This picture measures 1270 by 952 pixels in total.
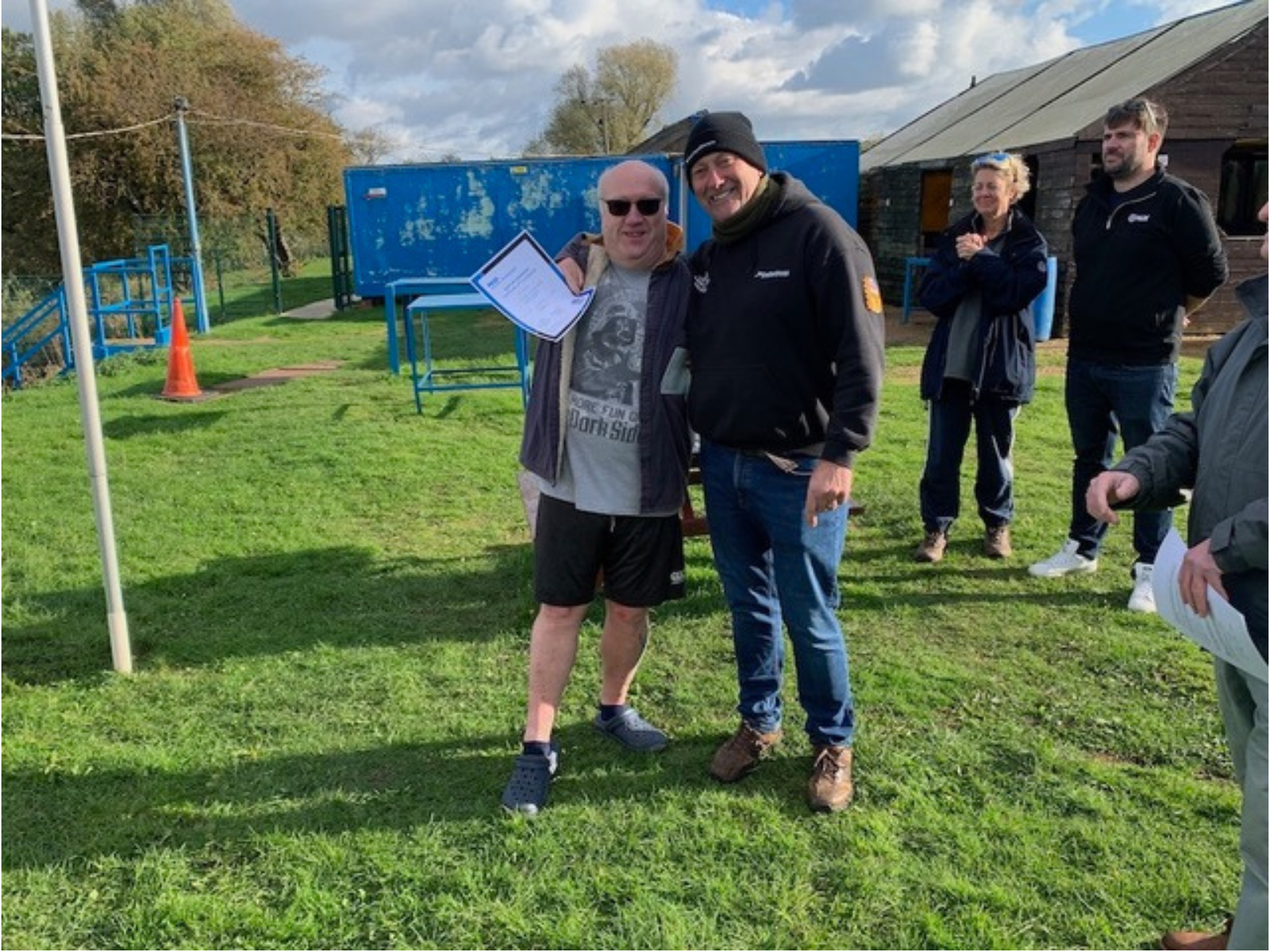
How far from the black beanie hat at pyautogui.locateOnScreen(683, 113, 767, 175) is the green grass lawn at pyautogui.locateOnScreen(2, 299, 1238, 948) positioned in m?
1.86

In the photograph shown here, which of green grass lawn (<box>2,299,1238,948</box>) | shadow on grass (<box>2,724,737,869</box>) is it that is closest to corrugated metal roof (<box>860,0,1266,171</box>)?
green grass lawn (<box>2,299,1238,948</box>)

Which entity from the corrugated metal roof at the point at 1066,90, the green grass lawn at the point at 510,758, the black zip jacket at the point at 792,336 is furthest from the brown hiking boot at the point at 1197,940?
the corrugated metal roof at the point at 1066,90

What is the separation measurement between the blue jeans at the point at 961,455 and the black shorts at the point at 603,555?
2310 mm

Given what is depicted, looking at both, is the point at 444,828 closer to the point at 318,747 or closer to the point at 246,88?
the point at 318,747

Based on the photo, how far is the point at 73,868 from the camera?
2.62 meters

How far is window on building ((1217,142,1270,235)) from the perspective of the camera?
14.0m

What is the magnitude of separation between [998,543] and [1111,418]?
2.77ft

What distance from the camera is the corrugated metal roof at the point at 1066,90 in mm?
12758

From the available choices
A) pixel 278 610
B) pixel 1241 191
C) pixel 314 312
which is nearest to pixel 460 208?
pixel 314 312

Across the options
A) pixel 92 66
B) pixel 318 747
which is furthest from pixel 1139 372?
pixel 92 66

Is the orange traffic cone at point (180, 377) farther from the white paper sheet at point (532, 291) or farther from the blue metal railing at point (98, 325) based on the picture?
the white paper sheet at point (532, 291)

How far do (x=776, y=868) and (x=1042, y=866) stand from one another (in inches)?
27.6

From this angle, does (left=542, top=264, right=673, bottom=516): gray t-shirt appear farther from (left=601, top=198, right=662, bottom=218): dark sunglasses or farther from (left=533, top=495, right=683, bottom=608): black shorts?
(left=601, top=198, right=662, bottom=218): dark sunglasses

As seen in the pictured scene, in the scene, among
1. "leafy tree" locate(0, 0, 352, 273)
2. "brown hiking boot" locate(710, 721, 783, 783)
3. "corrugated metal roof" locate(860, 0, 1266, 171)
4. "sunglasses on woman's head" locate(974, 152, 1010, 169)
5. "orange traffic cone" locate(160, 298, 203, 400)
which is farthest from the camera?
"leafy tree" locate(0, 0, 352, 273)
